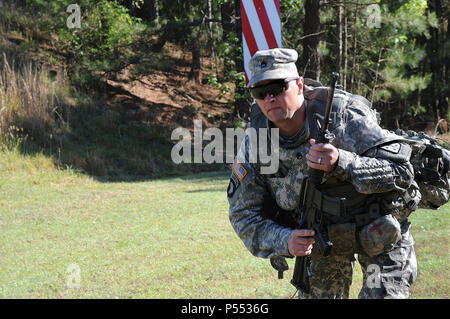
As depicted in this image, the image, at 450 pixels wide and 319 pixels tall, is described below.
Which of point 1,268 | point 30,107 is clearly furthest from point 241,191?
point 30,107

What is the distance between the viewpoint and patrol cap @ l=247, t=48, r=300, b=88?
118 inches

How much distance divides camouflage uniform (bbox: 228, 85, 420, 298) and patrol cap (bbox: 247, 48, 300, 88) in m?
0.27

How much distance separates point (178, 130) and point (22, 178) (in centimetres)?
644

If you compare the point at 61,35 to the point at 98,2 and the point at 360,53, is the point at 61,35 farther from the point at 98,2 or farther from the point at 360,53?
the point at 360,53

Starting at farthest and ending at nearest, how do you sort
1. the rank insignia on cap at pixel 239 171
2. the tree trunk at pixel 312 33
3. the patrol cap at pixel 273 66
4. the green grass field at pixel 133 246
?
the tree trunk at pixel 312 33 < the green grass field at pixel 133 246 < the rank insignia on cap at pixel 239 171 < the patrol cap at pixel 273 66

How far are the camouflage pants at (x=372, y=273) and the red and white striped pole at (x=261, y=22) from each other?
67.6 inches

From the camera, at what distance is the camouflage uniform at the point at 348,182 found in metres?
2.86

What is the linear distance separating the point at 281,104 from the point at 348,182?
584 millimetres

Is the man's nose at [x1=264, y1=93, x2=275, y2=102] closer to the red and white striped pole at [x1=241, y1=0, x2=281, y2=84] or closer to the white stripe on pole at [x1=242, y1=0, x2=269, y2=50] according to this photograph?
the red and white striped pole at [x1=241, y1=0, x2=281, y2=84]

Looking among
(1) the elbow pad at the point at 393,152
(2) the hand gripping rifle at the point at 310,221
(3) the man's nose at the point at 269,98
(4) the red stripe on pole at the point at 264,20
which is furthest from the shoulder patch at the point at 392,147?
(4) the red stripe on pole at the point at 264,20

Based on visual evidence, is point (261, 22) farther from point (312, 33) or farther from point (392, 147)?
point (312, 33)

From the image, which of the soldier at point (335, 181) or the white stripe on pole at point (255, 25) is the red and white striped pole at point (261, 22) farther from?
the soldier at point (335, 181)

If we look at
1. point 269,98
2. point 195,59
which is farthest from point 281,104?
point 195,59

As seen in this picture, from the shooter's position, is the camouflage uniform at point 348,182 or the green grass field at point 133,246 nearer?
the camouflage uniform at point 348,182
